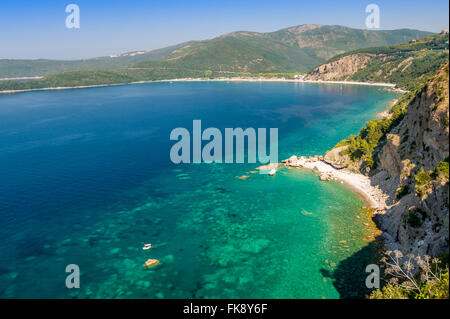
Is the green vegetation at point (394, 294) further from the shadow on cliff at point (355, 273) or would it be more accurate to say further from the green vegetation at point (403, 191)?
the green vegetation at point (403, 191)

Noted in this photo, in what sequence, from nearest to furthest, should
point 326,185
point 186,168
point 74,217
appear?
point 74,217 → point 326,185 → point 186,168

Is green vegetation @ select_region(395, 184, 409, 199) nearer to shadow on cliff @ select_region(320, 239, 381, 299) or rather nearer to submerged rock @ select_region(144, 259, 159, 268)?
shadow on cliff @ select_region(320, 239, 381, 299)

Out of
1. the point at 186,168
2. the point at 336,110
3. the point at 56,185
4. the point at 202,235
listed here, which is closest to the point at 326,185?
the point at 202,235

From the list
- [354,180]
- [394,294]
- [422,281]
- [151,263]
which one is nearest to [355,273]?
[394,294]

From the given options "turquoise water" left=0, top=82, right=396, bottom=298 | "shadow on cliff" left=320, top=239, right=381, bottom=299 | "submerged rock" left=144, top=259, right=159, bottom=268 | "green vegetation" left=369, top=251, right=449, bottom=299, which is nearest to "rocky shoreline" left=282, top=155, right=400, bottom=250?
"turquoise water" left=0, top=82, right=396, bottom=298

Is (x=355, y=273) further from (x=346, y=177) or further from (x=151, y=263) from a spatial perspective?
(x=346, y=177)
